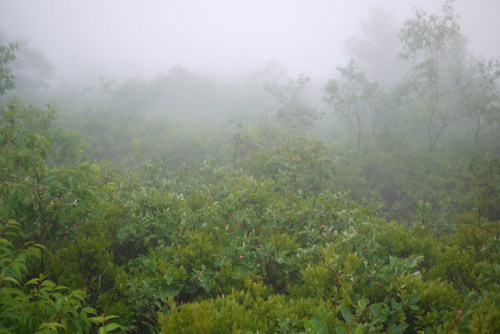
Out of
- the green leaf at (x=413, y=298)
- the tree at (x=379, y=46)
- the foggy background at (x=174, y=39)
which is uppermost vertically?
the foggy background at (x=174, y=39)

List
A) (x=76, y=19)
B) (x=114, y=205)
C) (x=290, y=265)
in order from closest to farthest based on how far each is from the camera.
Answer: (x=290, y=265) < (x=114, y=205) < (x=76, y=19)

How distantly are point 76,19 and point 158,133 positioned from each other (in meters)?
84.1

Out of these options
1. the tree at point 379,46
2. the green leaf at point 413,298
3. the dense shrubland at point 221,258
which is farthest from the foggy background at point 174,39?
the green leaf at point 413,298

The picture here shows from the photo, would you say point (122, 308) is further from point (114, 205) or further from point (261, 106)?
point (261, 106)

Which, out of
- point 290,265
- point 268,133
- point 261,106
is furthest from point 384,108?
point 290,265

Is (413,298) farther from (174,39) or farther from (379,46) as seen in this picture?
(174,39)

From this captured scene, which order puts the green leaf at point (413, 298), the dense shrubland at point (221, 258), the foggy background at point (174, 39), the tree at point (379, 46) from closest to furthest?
the dense shrubland at point (221, 258), the green leaf at point (413, 298), the tree at point (379, 46), the foggy background at point (174, 39)

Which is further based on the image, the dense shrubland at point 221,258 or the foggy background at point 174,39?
the foggy background at point 174,39

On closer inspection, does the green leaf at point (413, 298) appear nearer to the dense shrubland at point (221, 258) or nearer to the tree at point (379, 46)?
the dense shrubland at point (221, 258)

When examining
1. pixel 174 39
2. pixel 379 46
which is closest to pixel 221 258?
pixel 379 46

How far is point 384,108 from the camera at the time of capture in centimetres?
1816

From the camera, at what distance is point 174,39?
234 feet

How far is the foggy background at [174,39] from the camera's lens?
4678cm

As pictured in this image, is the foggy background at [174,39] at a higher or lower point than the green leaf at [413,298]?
higher
